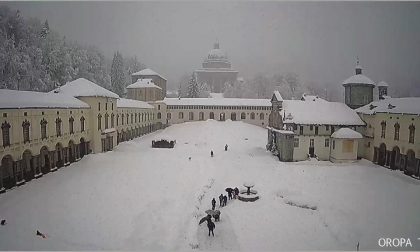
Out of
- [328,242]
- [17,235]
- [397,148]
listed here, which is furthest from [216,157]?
[17,235]

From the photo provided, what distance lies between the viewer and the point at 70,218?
49.1 feet

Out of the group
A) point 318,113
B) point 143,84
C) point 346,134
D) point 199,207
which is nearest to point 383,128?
point 346,134

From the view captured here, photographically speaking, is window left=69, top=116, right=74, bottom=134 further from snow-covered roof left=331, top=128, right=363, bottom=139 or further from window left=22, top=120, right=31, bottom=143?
snow-covered roof left=331, top=128, right=363, bottom=139

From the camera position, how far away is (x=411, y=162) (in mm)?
25625

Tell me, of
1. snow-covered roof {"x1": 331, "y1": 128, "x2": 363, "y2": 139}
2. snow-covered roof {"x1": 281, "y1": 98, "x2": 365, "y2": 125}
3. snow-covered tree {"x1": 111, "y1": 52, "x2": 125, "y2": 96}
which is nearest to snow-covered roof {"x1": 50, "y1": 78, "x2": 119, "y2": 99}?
snow-covered roof {"x1": 281, "y1": 98, "x2": 365, "y2": 125}

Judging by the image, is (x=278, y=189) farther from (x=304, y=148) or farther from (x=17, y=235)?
(x=17, y=235)

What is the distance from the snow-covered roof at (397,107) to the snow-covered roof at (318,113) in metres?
1.63

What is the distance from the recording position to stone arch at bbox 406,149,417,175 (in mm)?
25169

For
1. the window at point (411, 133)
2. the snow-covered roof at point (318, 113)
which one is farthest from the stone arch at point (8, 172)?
the window at point (411, 133)

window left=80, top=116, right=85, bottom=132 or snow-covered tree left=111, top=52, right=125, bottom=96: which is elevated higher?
snow-covered tree left=111, top=52, right=125, bottom=96

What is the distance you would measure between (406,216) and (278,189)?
7.70 meters

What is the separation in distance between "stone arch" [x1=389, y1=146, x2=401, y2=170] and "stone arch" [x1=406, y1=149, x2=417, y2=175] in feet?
4.67

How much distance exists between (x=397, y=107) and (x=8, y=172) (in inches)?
1216

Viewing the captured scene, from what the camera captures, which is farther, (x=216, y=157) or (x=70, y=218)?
(x=216, y=157)
